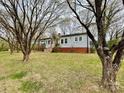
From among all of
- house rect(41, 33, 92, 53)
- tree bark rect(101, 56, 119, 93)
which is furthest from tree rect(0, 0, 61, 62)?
house rect(41, 33, 92, 53)

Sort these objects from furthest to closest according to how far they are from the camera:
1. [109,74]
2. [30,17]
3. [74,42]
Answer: [74,42] < [30,17] < [109,74]

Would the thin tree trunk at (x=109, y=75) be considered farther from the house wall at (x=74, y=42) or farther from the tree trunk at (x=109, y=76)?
the house wall at (x=74, y=42)

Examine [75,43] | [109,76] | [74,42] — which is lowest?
[109,76]

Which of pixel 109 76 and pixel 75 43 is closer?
pixel 109 76

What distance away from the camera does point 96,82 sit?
382 inches

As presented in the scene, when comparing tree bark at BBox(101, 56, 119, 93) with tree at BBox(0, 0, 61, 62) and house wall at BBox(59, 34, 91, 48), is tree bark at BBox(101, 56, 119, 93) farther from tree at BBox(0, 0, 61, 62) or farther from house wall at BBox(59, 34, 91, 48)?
house wall at BBox(59, 34, 91, 48)

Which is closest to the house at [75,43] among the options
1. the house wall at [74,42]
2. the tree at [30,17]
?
the house wall at [74,42]

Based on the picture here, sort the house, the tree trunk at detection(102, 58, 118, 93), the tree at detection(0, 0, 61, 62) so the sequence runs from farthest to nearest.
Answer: the house
the tree at detection(0, 0, 61, 62)
the tree trunk at detection(102, 58, 118, 93)

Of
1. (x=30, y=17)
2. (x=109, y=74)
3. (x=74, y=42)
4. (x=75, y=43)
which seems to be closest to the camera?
(x=109, y=74)

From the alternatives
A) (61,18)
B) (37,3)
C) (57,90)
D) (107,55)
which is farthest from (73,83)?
(61,18)

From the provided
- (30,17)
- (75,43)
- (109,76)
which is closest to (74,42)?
(75,43)

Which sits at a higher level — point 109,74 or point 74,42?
point 74,42

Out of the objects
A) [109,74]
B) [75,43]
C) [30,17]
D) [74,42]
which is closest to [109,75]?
[109,74]

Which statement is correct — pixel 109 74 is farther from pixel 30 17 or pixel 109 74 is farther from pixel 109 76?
pixel 30 17
